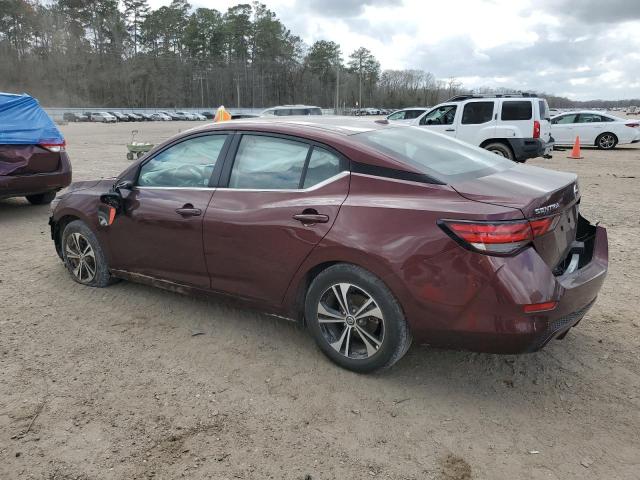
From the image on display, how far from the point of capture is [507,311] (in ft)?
8.63

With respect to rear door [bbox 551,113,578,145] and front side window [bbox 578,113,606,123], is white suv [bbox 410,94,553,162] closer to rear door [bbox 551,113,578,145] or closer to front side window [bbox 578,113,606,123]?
rear door [bbox 551,113,578,145]

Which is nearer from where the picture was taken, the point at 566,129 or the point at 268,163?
the point at 268,163

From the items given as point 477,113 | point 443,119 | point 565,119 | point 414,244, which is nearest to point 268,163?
point 414,244

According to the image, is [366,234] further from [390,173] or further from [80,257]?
[80,257]

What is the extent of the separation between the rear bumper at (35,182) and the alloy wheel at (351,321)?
579 cm

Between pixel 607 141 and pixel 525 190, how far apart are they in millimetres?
19891

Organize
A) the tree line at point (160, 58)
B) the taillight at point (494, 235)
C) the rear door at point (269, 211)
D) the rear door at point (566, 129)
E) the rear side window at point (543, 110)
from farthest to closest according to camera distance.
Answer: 1. the tree line at point (160, 58)
2. the rear door at point (566, 129)
3. the rear side window at point (543, 110)
4. the rear door at point (269, 211)
5. the taillight at point (494, 235)

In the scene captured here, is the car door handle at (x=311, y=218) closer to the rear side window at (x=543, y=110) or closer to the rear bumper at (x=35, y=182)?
the rear bumper at (x=35, y=182)

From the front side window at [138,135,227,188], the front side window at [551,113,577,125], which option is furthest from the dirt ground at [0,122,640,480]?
the front side window at [551,113,577,125]

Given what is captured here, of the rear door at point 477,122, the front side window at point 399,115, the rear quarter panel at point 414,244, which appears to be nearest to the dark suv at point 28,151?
the rear quarter panel at point 414,244

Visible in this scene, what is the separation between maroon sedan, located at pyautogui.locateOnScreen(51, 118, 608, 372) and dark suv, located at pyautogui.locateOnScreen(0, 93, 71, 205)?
12.5ft

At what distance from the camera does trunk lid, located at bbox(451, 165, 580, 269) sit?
2719mm

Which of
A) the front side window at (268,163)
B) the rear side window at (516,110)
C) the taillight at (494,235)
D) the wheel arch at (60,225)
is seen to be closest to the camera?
the taillight at (494,235)

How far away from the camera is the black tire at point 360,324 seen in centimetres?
292
